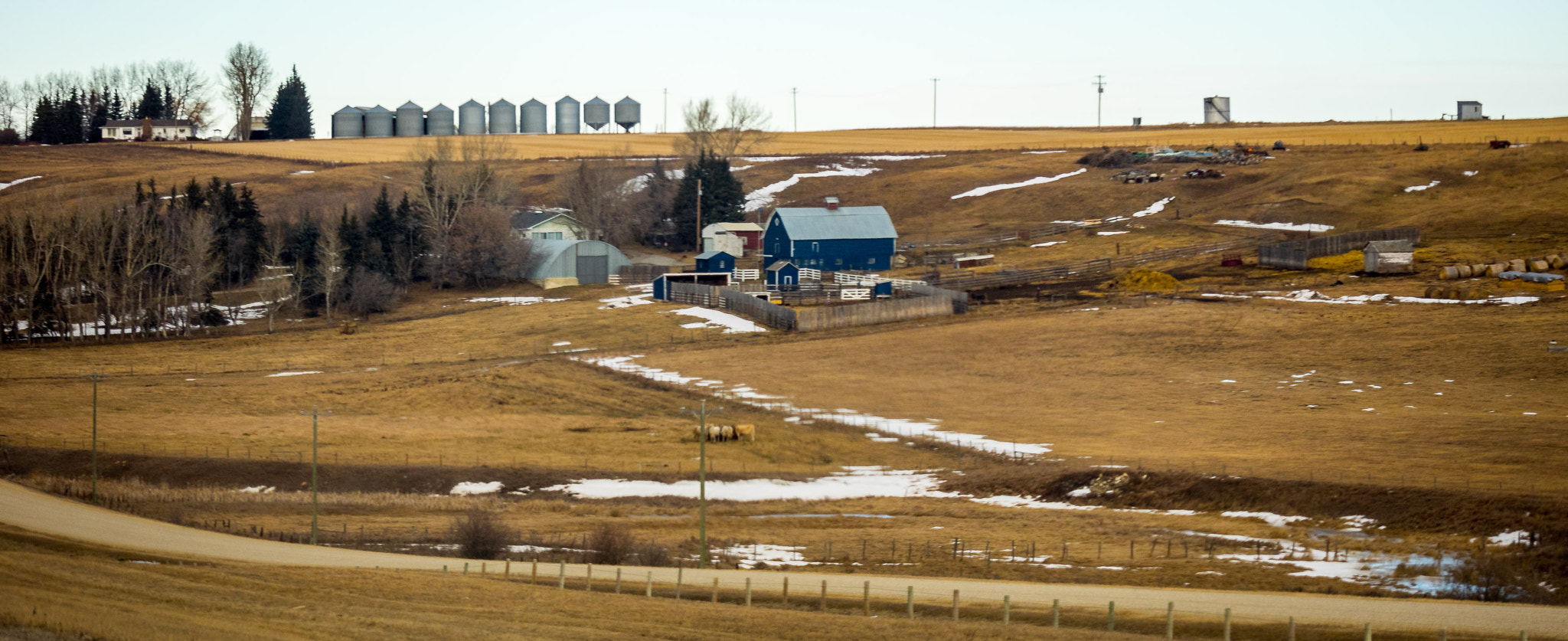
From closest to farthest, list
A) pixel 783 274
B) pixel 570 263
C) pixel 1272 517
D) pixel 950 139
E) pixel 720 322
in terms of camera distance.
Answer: pixel 1272 517, pixel 720 322, pixel 783 274, pixel 570 263, pixel 950 139

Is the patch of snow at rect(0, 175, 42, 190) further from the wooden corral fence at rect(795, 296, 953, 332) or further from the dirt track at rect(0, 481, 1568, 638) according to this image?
the dirt track at rect(0, 481, 1568, 638)

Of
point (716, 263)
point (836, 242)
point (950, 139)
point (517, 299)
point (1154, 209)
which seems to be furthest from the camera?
point (950, 139)

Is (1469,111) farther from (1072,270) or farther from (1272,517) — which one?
(1272,517)

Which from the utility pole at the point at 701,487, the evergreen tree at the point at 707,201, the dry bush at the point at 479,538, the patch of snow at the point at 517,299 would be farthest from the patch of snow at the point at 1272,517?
the evergreen tree at the point at 707,201

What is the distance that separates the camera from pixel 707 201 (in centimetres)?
11481

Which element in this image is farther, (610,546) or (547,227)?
(547,227)

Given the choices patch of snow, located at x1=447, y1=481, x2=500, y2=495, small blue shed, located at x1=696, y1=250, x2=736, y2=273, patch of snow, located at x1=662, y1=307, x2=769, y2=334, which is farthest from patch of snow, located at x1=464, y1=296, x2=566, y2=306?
patch of snow, located at x1=447, y1=481, x2=500, y2=495

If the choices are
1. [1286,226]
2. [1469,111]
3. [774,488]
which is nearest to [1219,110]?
[1469,111]

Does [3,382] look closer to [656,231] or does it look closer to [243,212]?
[243,212]

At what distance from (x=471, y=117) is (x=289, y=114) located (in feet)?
81.3

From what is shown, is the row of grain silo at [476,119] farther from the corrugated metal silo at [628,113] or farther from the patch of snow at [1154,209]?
the patch of snow at [1154,209]

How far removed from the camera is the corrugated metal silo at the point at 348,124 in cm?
18200

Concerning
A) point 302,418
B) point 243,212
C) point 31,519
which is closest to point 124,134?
point 243,212

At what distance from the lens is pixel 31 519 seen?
3806cm
